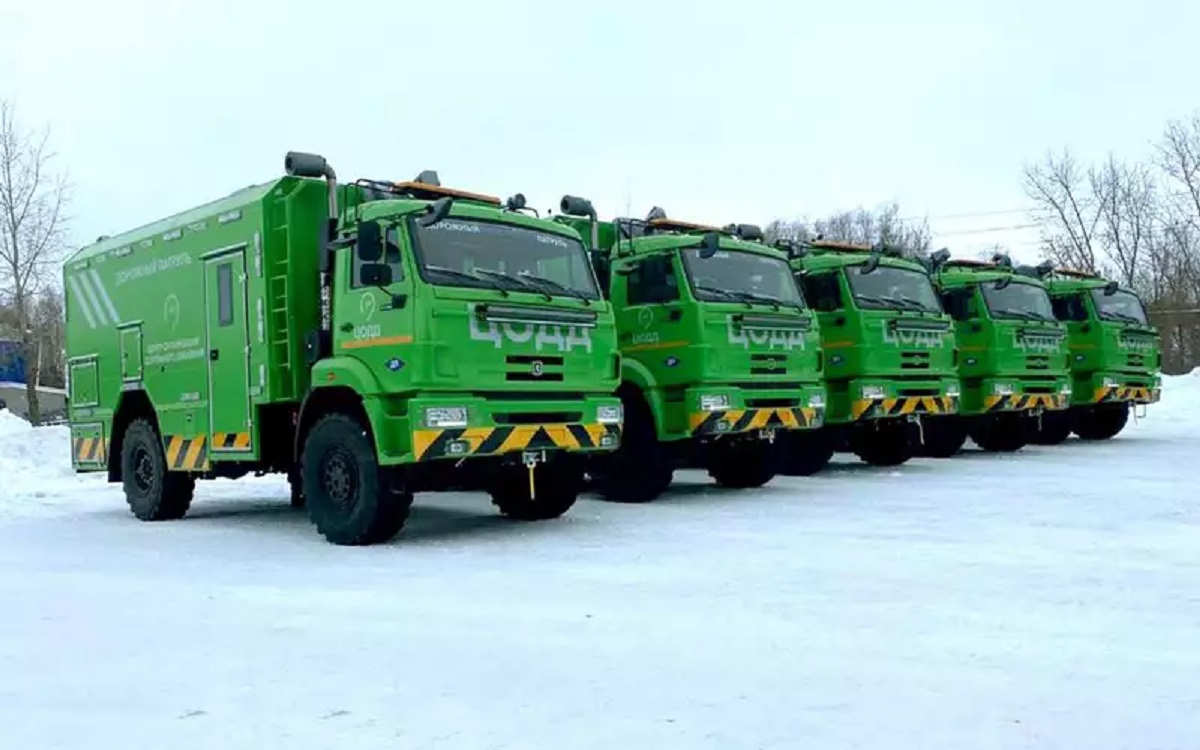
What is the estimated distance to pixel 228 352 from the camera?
1005 centimetres

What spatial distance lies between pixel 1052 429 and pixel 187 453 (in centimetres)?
1438

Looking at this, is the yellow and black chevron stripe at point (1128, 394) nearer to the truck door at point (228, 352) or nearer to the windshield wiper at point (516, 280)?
the windshield wiper at point (516, 280)

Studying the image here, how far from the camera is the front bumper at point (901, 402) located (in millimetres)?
13703

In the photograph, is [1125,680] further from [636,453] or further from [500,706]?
[636,453]

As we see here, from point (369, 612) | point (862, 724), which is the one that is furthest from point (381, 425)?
point (862, 724)

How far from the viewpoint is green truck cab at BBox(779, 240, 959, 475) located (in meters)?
13.9

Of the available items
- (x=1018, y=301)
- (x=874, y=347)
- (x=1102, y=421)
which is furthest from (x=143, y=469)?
(x=1102, y=421)

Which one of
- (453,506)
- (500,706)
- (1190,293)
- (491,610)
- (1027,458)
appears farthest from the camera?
(1190,293)

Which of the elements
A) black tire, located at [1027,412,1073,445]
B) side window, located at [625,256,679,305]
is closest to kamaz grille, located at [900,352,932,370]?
side window, located at [625,256,679,305]

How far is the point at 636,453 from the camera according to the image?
11383 millimetres

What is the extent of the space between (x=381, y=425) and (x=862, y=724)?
505cm

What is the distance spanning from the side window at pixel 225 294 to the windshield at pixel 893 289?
7706 mm

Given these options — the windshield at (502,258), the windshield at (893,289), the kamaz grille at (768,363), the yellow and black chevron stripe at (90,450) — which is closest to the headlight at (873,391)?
the windshield at (893,289)

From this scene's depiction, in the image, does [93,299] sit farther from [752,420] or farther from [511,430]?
[752,420]
